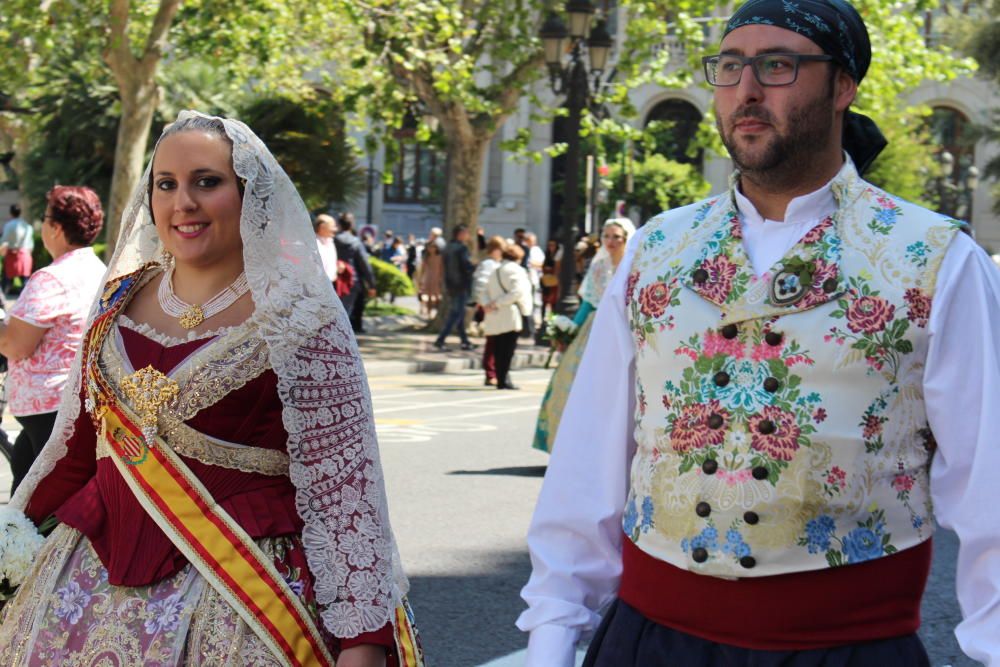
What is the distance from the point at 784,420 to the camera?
2.38 m

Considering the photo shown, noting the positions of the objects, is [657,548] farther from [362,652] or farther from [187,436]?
[187,436]

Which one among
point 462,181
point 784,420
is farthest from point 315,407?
point 462,181

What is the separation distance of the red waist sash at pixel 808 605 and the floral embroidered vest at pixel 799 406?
0.03 m

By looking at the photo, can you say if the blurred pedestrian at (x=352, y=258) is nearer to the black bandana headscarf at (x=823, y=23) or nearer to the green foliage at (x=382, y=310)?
the green foliage at (x=382, y=310)

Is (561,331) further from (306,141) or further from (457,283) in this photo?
(306,141)

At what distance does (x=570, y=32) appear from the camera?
1961 cm

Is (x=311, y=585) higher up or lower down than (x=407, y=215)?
higher up

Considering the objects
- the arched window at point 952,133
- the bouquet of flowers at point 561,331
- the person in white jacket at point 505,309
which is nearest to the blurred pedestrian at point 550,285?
the person in white jacket at point 505,309

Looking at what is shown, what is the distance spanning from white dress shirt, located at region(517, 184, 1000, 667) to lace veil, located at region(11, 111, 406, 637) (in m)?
0.66

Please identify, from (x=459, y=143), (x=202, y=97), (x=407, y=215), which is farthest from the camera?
(x=407, y=215)

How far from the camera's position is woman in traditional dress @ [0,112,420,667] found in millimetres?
3127

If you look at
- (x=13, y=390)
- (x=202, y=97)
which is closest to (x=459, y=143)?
(x=202, y=97)

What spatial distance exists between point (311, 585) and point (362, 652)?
0.60ft

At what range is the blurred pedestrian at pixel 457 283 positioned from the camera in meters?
20.7
